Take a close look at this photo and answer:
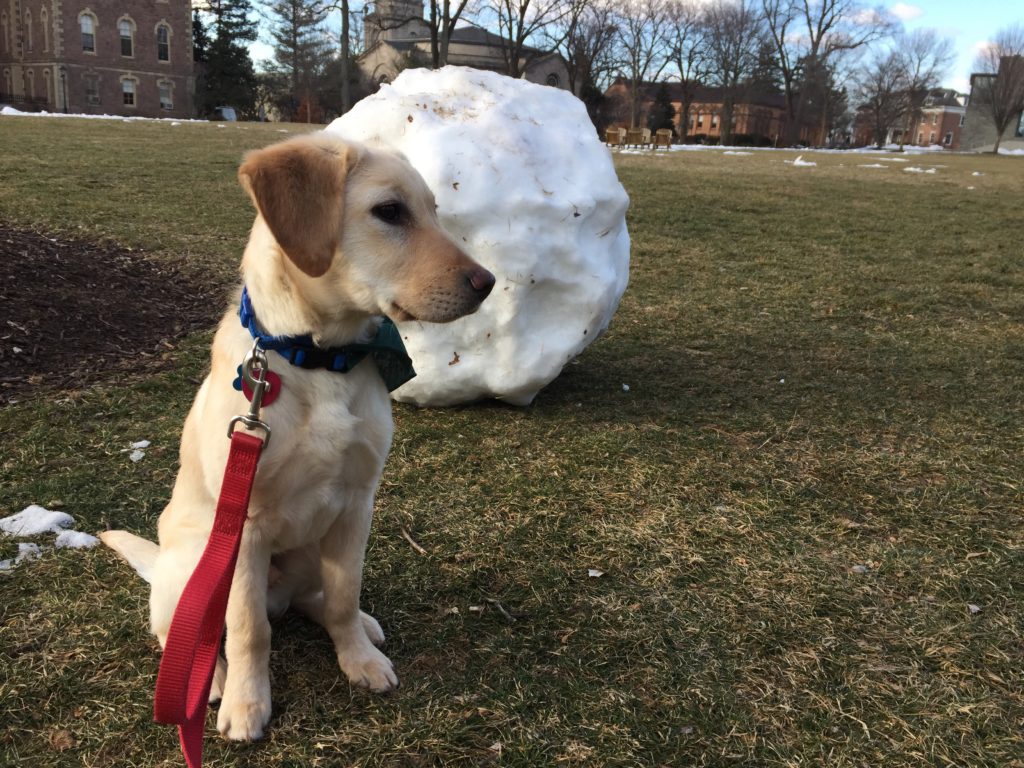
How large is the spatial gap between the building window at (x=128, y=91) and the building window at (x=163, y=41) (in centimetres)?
248

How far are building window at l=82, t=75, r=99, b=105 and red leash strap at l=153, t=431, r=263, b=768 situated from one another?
187 feet

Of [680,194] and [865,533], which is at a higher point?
[680,194]

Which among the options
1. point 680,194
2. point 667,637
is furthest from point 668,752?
point 680,194

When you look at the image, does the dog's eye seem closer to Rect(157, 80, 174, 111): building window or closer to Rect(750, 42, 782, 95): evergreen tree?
Rect(157, 80, 174, 111): building window

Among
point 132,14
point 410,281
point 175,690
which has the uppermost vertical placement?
point 132,14

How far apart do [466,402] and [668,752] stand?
2493 mm

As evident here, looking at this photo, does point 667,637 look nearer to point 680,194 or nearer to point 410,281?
point 410,281

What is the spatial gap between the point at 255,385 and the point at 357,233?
0.47 m

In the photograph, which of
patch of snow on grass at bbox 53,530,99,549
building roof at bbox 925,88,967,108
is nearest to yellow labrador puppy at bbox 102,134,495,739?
patch of snow on grass at bbox 53,530,99,549

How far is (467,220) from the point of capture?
3775 millimetres

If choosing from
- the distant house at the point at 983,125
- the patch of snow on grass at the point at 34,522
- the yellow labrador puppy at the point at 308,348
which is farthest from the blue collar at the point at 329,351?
the distant house at the point at 983,125

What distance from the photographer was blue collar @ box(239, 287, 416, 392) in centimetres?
200

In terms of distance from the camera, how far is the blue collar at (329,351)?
2.00 meters

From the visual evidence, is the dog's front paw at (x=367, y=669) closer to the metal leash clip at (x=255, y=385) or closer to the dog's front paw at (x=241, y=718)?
the dog's front paw at (x=241, y=718)
